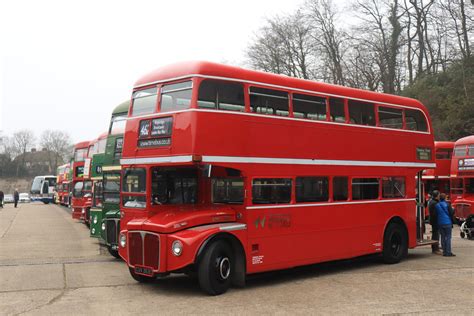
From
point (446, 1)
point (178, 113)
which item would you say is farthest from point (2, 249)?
point (446, 1)

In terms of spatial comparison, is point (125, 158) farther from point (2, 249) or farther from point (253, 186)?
point (2, 249)

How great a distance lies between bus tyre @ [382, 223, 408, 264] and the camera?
1284 centimetres

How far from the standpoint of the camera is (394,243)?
518 inches

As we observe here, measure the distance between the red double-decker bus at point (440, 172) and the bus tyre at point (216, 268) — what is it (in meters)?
19.0

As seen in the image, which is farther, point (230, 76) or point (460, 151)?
point (460, 151)

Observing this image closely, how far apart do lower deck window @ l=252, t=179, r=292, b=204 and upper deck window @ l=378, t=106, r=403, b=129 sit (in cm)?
361

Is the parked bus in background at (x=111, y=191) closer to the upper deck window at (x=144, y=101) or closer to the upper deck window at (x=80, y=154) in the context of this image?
the upper deck window at (x=144, y=101)

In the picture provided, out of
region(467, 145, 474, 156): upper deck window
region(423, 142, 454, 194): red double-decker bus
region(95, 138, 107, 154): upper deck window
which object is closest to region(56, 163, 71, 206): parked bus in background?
region(95, 138, 107, 154): upper deck window

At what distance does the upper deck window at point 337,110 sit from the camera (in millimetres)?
11680

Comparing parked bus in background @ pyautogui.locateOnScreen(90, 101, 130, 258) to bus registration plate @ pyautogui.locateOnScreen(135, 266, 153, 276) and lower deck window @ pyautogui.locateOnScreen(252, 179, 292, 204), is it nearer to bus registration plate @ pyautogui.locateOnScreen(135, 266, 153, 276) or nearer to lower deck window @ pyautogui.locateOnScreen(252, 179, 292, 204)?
bus registration plate @ pyautogui.locateOnScreen(135, 266, 153, 276)

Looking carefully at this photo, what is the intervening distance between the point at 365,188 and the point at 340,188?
959 millimetres

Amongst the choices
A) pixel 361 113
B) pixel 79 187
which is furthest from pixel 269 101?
pixel 79 187

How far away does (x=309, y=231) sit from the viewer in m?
11.0

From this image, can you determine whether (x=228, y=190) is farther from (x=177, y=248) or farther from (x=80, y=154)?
(x=80, y=154)
